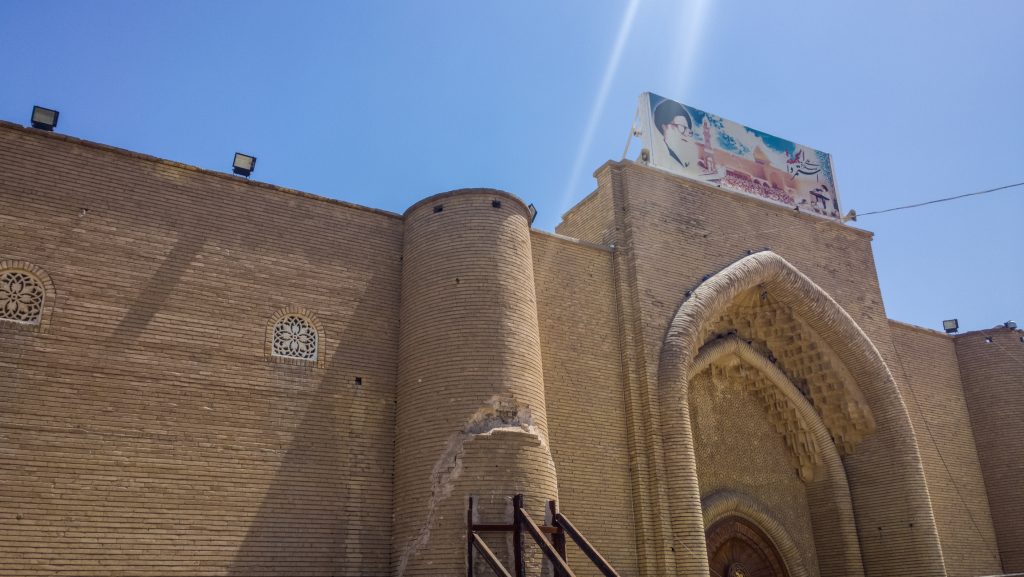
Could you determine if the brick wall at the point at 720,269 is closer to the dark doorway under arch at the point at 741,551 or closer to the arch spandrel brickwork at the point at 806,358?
the arch spandrel brickwork at the point at 806,358

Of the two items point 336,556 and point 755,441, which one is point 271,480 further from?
point 755,441

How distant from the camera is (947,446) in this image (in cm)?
1324

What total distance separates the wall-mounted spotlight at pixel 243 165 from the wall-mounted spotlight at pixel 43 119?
1.73m

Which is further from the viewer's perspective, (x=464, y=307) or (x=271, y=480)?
(x=464, y=307)

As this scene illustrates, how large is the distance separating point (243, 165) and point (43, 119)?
191 centimetres

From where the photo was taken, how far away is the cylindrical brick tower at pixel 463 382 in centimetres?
786

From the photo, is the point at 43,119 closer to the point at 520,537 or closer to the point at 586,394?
the point at 520,537

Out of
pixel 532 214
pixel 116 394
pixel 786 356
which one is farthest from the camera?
pixel 786 356

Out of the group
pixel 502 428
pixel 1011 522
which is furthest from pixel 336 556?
pixel 1011 522

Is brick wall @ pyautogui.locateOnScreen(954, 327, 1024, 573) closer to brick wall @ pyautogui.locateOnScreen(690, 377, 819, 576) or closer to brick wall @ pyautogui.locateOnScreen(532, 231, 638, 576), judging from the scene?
brick wall @ pyautogui.locateOnScreen(690, 377, 819, 576)

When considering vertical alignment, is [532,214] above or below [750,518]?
above

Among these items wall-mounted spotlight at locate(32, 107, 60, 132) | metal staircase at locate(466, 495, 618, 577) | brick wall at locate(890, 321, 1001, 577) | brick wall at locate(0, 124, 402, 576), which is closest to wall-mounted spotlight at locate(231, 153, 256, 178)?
brick wall at locate(0, 124, 402, 576)

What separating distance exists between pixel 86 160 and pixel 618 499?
662 centimetres

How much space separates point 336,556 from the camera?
7781 millimetres
